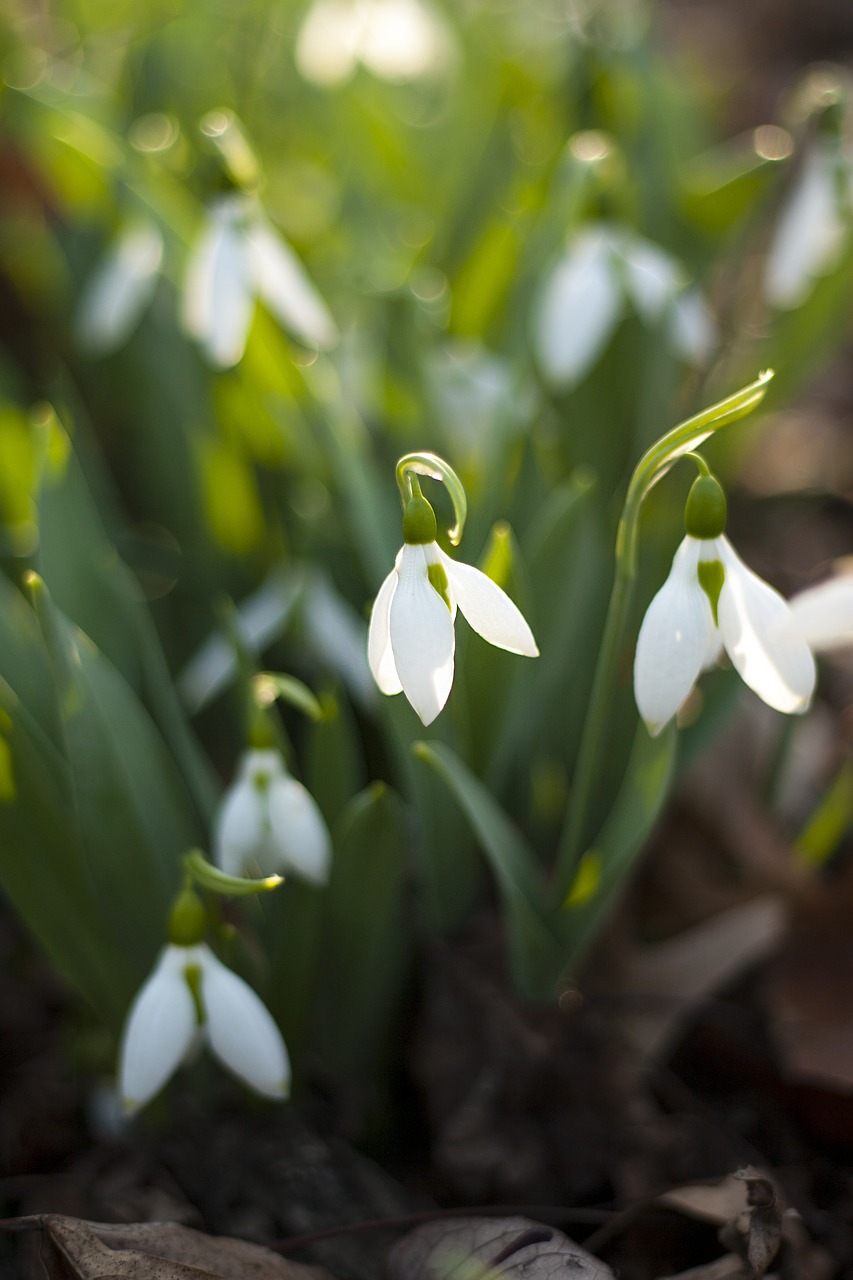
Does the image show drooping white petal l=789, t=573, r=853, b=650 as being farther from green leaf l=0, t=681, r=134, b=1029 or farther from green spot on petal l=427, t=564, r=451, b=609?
green leaf l=0, t=681, r=134, b=1029

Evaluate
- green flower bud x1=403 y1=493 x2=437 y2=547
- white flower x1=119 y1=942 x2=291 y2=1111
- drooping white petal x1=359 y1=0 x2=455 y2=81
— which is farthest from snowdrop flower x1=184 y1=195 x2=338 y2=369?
drooping white petal x1=359 y1=0 x2=455 y2=81

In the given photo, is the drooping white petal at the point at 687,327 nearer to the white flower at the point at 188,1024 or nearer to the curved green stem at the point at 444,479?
the curved green stem at the point at 444,479

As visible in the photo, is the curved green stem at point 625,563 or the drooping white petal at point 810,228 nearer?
the curved green stem at point 625,563

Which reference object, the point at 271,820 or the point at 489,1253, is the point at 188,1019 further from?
the point at 489,1253

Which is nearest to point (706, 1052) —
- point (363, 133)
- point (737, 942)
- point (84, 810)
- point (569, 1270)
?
point (737, 942)

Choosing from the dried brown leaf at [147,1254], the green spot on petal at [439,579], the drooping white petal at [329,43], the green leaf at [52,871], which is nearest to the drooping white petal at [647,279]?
the green spot on petal at [439,579]
